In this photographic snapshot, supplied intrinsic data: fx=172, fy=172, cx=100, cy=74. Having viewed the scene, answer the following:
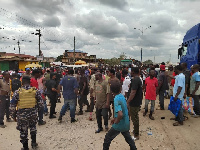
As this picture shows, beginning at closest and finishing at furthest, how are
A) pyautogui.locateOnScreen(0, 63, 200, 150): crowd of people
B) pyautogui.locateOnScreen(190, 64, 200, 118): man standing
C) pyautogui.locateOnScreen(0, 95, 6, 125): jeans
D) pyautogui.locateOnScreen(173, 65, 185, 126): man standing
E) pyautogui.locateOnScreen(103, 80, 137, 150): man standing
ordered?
pyautogui.locateOnScreen(103, 80, 137, 150): man standing → pyautogui.locateOnScreen(0, 63, 200, 150): crowd of people → pyautogui.locateOnScreen(173, 65, 185, 126): man standing → pyautogui.locateOnScreen(190, 64, 200, 118): man standing → pyautogui.locateOnScreen(0, 95, 6, 125): jeans

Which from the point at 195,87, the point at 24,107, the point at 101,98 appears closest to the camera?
the point at 24,107

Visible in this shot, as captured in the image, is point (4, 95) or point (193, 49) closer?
point (4, 95)

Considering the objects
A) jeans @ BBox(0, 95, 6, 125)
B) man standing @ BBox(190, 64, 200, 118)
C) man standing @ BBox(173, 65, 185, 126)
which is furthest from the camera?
jeans @ BBox(0, 95, 6, 125)

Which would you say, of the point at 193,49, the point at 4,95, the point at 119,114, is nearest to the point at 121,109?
the point at 119,114

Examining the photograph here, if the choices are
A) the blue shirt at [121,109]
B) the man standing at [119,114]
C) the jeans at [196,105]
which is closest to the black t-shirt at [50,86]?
the man standing at [119,114]

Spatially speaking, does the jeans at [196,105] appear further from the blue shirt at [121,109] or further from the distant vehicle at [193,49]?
the distant vehicle at [193,49]

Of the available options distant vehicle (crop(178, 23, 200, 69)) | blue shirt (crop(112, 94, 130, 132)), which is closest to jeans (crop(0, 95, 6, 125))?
blue shirt (crop(112, 94, 130, 132))

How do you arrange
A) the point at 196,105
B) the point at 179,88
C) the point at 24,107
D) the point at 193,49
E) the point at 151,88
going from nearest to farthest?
1. the point at 24,107
2. the point at 179,88
3. the point at 151,88
4. the point at 196,105
5. the point at 193,49

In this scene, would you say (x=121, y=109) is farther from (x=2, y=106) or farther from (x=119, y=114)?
(x=2, y=106)

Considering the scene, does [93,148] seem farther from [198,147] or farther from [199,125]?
[199,125]

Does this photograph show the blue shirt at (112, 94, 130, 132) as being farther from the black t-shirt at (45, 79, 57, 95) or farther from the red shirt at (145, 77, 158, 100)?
the black t-shirt at (45, 79, 57, 95)

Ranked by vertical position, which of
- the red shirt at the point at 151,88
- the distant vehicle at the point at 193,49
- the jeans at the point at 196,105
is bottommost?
the jeans at the point at 196,105

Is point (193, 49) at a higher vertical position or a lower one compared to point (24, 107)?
higher

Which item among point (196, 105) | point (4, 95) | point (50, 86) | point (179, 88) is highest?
point (179, 88)
